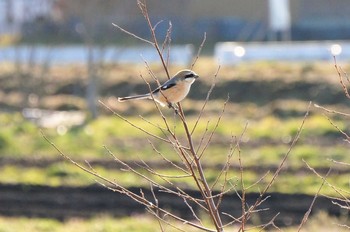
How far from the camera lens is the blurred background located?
14016mm

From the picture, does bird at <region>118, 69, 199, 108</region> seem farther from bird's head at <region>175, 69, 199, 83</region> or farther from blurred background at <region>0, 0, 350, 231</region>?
blurred background at <region>0, 0, 350, 231</region>

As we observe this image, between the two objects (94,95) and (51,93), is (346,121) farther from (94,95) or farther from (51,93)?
(51,93)

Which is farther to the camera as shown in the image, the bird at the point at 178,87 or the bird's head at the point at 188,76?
the bird's head at the point at 188,76

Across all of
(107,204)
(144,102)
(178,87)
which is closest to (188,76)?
(178,87)

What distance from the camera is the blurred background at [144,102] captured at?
1402 cm

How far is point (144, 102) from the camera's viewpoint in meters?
24.1

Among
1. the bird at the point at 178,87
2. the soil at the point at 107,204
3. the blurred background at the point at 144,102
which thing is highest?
the bird at the point at 178,87

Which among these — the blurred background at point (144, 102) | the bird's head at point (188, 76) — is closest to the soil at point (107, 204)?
the blurred background at point (144, 102)

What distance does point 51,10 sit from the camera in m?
33.7

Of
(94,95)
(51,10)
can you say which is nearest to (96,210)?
(94,95)

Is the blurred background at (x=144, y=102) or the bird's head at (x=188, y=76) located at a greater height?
the bird's head at (x=188, y=76)

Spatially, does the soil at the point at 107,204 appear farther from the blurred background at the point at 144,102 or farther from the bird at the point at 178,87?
the bird at the point at 178,87

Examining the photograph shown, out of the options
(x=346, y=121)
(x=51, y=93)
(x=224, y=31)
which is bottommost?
(x=224, y=31)

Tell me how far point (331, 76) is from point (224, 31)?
13.1m
